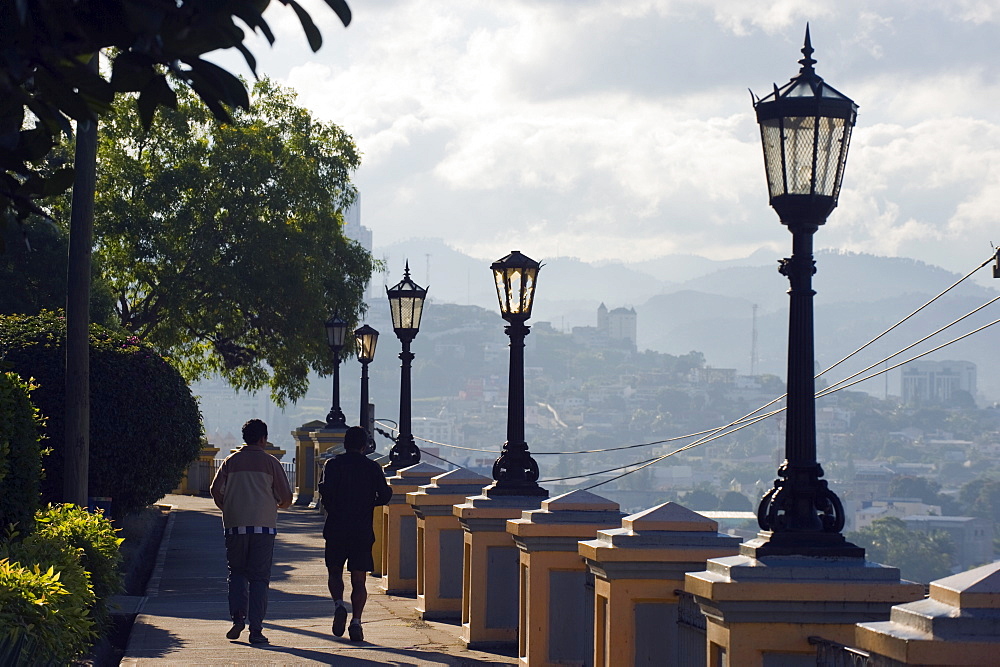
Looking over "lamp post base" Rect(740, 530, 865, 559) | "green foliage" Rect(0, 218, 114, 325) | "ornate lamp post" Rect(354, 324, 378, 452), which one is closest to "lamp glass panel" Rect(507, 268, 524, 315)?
"lamp post base" Rect(740, 530, 865, 559)

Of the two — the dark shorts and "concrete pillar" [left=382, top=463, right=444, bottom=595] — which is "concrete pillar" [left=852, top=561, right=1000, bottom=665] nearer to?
the dark shorts

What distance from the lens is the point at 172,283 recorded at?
1252 inches

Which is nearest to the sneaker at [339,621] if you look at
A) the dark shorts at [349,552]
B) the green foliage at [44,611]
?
the dark shorts at [349,552]

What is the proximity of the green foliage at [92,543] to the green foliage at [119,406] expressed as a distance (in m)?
5.37

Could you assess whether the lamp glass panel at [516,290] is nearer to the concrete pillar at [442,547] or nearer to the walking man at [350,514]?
the walking man at [350,514]

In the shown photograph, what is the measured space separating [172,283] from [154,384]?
15.8m

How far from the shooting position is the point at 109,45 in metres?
3.38

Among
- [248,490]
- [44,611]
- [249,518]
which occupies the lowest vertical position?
[44,611]

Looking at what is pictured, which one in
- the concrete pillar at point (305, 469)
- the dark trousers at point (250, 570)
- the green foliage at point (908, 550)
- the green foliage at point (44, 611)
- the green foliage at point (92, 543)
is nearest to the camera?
the green foliage at point (44, 611)

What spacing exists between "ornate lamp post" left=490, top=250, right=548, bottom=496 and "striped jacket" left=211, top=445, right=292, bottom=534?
1927mm

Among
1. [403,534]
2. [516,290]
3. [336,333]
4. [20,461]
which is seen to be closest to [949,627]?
[20,461]

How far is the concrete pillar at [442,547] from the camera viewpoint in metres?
13.5

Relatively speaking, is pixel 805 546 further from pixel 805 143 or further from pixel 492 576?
pixel 492 576

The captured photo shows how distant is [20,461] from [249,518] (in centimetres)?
220
